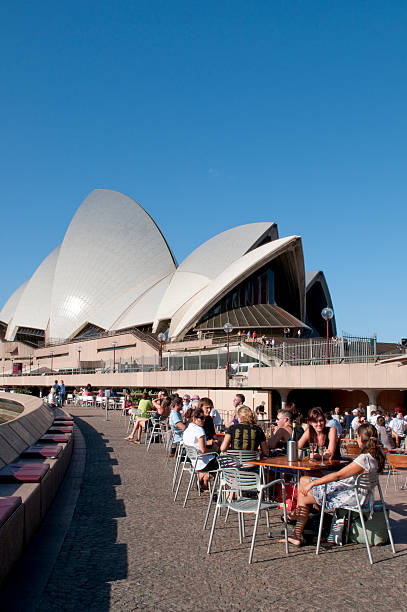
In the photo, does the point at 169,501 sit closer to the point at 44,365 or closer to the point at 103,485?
the point at 103,485

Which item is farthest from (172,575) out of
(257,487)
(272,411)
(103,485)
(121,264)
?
(121,264)

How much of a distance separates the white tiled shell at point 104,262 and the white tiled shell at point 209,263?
7.12 metres

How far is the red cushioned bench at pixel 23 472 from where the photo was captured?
15.6 feet

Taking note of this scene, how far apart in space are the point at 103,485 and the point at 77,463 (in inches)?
84.5

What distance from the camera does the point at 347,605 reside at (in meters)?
3.31

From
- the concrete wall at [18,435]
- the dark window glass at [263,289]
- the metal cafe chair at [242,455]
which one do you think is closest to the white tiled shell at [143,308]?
the dark window glass at [263,289]

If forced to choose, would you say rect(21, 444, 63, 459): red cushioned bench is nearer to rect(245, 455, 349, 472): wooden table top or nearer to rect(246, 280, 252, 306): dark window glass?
rect(245, 455, 349, 472): wooden table top

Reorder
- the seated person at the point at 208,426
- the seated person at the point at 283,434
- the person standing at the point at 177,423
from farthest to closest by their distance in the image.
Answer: the person standing at the point at 177,423 → the seated person at the point at 208,426 → the seated person at the point at 283,434

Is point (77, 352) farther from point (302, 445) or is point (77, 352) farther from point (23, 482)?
point (23, 482)

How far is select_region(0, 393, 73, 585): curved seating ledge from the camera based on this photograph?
3578 mm

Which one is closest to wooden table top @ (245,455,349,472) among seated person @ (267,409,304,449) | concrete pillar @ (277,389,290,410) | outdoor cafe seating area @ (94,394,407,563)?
outdoor cafe seating area @ (94,394,407,563)

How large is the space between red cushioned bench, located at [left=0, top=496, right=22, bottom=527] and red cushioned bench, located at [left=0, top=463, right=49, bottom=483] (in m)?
0.99

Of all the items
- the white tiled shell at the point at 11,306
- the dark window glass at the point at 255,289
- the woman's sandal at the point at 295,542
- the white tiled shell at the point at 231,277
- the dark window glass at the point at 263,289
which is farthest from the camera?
the white tiled shell at the point at 11,306

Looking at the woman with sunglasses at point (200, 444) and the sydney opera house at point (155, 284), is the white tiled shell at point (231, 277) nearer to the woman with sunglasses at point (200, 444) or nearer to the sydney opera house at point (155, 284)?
the sydney opera house at point (155, 284)
